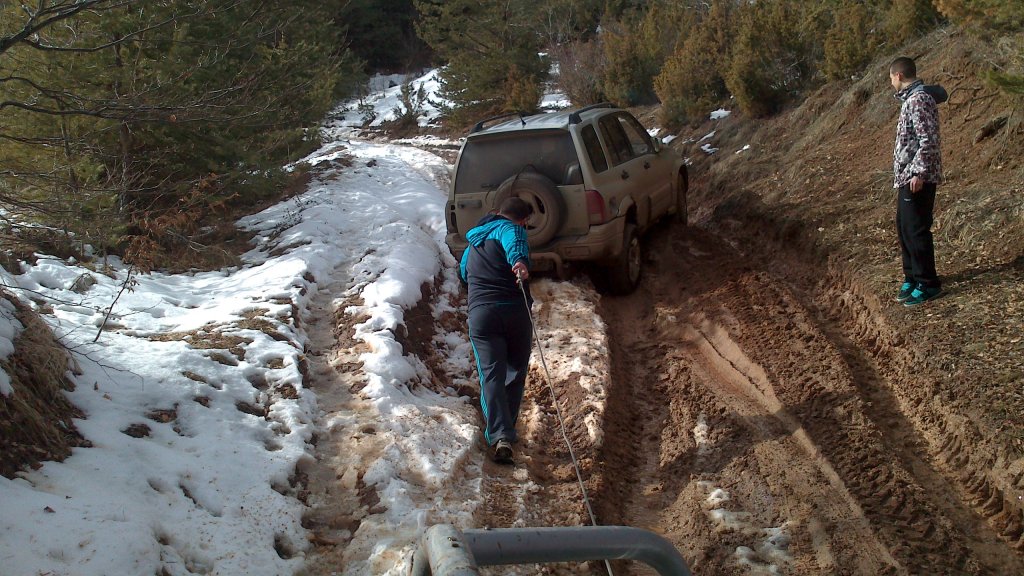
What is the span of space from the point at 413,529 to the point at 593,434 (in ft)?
5.74

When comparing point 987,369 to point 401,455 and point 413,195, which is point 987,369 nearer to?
point 401,455

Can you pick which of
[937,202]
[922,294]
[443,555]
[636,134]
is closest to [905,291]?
[922,294]

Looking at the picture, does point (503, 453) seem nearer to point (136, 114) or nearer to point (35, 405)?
point (35, 405)

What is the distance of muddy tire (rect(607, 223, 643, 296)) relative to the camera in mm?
8289

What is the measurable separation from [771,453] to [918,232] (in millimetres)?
2431

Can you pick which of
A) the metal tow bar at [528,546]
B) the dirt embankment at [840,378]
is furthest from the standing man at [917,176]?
the metal tow bar at [528,546]

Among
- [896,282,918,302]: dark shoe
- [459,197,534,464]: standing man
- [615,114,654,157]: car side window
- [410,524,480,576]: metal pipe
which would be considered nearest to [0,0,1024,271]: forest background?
[896,282,918,302]: dark shoe

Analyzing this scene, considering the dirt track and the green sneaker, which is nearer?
the dirt track

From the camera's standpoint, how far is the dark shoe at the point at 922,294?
6.29m

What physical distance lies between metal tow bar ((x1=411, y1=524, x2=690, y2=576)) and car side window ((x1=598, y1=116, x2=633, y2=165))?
6.77m

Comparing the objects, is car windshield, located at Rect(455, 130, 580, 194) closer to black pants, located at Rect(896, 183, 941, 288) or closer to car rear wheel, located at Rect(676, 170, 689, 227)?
car rear wheel, located at Rect(676, 170, 689, 227)

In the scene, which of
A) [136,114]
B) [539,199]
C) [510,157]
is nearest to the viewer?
[136,114]

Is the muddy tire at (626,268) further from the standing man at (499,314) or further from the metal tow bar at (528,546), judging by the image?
the metal tow bar at (528,546)

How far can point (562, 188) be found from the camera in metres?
7.96
